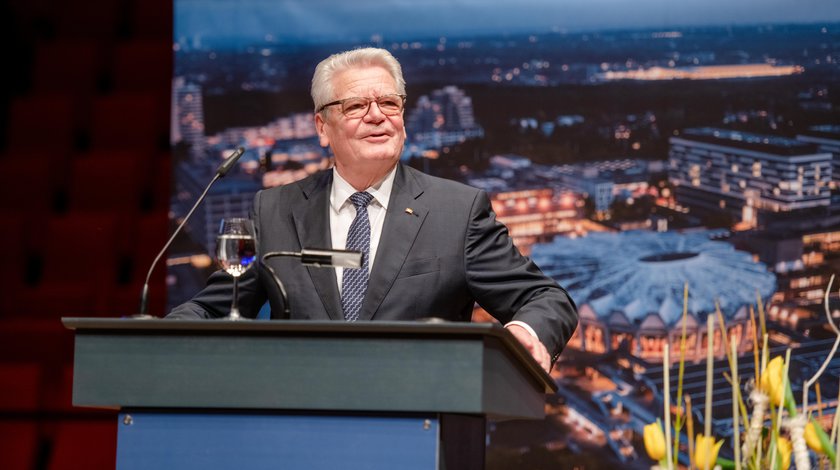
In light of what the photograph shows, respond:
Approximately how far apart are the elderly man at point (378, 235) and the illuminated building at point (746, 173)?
3.98ft

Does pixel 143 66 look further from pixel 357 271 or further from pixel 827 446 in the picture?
pixel 827 446

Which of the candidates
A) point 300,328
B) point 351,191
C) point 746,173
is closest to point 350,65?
point 351,191

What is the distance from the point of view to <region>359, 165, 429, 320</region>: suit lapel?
6.36 feet

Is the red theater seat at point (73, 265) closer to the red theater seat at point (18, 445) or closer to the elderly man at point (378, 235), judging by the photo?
the red theater seat at point (18, 445)

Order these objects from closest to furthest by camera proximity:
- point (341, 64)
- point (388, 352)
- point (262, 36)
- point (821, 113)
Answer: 1. point (388, 352)
2. point (341, 64)
3. point (821, 113)
4. point (262, 36)

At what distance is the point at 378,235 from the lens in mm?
2037

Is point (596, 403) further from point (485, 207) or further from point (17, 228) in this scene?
point (17, 228)

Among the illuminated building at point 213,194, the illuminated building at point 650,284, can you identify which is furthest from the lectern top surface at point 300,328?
the illuminated building at point 213,194

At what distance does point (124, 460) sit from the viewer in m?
1.40

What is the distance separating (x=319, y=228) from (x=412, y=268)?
222 mm

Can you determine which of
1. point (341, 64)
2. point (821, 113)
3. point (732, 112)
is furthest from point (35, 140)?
point (821, 113)

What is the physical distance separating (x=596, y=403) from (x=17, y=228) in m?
2.26

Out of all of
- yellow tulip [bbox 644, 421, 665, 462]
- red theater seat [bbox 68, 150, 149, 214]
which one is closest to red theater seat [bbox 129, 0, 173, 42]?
red theater seat [bbox 68, 150, 149, 214]

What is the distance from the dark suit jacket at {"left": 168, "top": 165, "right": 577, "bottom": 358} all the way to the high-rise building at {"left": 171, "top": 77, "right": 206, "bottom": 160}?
1489mm
